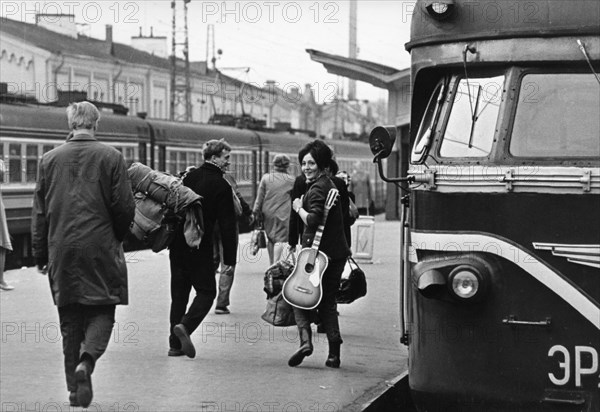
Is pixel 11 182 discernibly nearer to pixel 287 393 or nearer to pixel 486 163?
pixel 287 393

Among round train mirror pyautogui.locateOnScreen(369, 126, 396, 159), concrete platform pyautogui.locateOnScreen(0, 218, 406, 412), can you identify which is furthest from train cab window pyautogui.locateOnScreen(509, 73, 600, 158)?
concrete platform pyautogui.locateOnScreen(0, 218, 406, 412)

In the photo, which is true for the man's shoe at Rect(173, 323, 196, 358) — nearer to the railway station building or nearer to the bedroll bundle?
the bedroll bundle

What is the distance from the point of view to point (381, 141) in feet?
25.2

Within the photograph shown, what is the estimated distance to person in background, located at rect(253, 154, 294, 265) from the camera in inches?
597

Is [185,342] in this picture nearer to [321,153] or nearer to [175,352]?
[175,352]

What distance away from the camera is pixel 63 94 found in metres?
29.3

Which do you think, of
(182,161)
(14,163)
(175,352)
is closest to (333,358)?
(175,352)

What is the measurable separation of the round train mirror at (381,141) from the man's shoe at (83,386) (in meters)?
2.16

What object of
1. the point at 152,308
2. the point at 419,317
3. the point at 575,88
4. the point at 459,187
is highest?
the point at 575,88

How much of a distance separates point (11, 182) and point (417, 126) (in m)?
16.5

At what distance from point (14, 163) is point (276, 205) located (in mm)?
9262

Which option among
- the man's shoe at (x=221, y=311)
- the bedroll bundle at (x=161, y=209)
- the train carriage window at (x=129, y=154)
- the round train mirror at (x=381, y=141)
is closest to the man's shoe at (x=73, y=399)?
the bedroll bundle at (x=161, y=209)

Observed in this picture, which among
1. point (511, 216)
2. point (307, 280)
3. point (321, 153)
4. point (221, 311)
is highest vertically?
point (321, 153)

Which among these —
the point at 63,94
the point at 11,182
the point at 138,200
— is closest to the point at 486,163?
the point at 138,200
